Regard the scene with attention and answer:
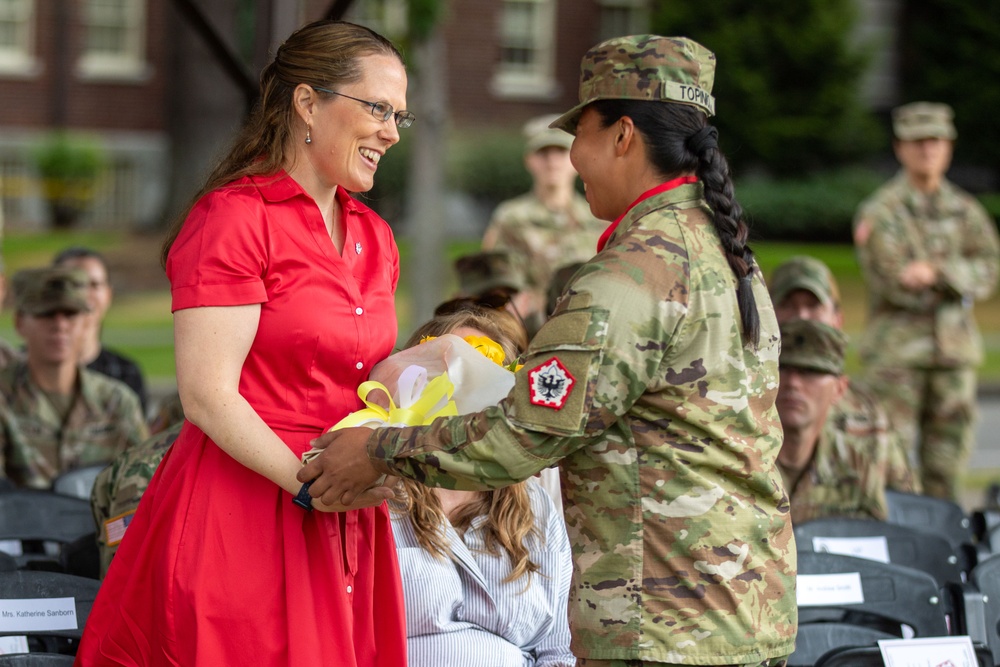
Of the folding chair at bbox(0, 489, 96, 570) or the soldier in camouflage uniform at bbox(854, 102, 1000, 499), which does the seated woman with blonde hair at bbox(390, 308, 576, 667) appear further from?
the soldier in camouflage uniform at bbox(854, 102, 1000, 499)

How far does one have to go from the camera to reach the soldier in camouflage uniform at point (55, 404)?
5586 mm

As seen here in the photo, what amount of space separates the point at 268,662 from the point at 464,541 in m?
0.90

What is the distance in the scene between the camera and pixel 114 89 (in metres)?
22.2

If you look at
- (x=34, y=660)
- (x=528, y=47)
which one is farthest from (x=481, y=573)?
(x=528, y=47)

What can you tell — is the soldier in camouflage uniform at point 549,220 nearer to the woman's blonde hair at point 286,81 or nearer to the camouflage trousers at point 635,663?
the woman's blonde hair at point 286,81

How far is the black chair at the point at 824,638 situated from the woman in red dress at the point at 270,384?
1652mm

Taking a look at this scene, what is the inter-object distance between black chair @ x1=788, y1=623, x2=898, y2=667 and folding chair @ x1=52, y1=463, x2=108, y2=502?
2723 millimetres

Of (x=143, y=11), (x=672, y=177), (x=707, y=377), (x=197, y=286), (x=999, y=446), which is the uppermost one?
(x=143, y=11)

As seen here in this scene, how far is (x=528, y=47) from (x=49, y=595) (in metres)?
21.2

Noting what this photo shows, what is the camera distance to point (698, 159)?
2.52 m

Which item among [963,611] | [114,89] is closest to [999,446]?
[963,611]

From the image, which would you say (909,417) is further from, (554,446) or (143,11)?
(143,11)

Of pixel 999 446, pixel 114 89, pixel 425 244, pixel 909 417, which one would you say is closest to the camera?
pixel 909 417

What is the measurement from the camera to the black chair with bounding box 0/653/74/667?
9.43 ft
